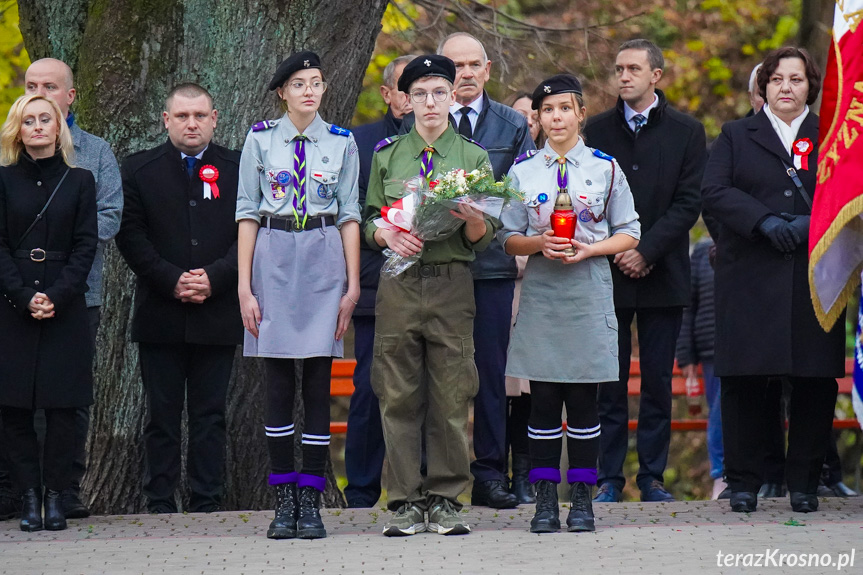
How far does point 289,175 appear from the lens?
21.6ft

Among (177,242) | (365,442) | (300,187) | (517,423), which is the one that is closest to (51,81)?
(177,242)

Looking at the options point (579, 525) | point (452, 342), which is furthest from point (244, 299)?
point (579, 525)

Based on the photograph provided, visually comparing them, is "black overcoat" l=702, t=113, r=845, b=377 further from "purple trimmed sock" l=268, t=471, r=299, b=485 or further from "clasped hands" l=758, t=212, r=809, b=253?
"purple trimmed sock" l=268, t=471, r=299, b=485

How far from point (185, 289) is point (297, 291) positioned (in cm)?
114

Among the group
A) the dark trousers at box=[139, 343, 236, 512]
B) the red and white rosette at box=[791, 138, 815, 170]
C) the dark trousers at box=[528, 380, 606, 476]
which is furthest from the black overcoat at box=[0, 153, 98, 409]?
the red and white rosette at box=[791, 138, 815, 170]

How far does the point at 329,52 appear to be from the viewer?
Answer: 8.19 metres

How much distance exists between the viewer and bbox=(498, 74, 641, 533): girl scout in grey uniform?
6527mm

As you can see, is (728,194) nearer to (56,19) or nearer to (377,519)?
(377,519)

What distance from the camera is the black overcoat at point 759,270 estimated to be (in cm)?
702

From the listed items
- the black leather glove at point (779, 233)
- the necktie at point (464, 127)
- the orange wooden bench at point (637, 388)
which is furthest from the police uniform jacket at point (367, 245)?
the orange wooden bench at point (637, 388)

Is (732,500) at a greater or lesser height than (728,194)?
lesser

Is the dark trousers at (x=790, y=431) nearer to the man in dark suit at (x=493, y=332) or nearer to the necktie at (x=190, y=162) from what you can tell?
the man in dark suit at (x=493, y=332)

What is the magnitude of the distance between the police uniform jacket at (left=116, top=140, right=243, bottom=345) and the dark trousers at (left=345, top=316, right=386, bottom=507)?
757 millimetres

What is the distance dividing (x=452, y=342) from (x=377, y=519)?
3.64 ft
